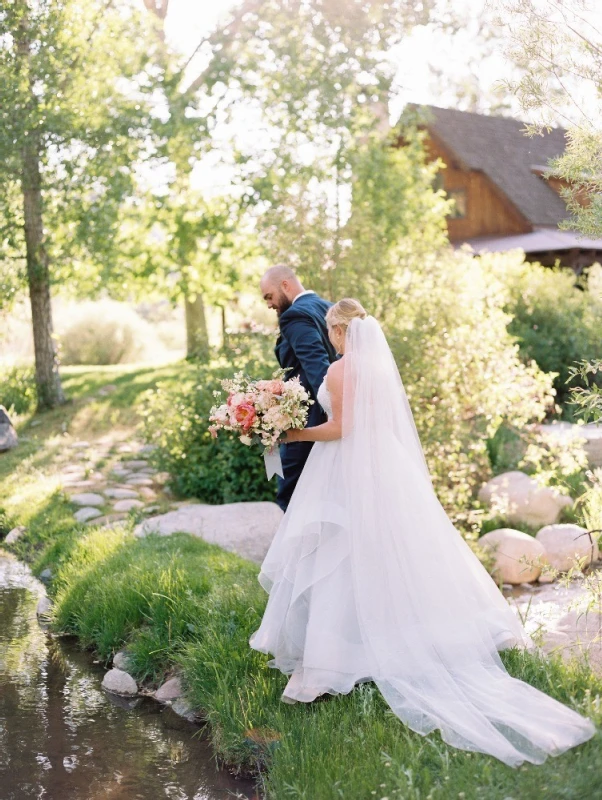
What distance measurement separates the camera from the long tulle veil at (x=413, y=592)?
157 inches

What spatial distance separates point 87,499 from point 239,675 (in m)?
4.63

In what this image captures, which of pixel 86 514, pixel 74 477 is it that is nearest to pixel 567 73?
pixel 86 514

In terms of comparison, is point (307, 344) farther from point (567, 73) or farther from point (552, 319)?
point (552, 319)

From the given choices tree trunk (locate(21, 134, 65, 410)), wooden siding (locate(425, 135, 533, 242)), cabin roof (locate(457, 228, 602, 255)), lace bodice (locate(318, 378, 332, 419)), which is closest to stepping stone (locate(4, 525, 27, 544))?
lace bodice (locate(318, 378, 332, 419))

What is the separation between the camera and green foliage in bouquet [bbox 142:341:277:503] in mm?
9055

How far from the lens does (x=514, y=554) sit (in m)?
7.81

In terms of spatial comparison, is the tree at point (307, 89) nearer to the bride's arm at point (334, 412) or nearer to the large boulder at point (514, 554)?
the large boulder at point (514, 554)

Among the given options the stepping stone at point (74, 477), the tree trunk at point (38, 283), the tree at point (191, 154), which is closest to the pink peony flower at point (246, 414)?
the stepping stone at point (74, 477)

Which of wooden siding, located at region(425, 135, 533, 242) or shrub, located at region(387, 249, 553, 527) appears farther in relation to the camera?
wooden siding, located at region(425, 135, 533, 242)

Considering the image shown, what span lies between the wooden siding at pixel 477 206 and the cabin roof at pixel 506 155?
29 cm

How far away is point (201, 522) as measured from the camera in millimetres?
7848

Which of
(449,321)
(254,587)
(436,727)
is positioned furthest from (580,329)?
(436,727)

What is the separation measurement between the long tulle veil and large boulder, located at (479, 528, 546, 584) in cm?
302

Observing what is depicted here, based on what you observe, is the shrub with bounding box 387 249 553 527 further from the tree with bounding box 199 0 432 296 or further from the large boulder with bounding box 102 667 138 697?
the tree with bounding box 199 0 432 296
